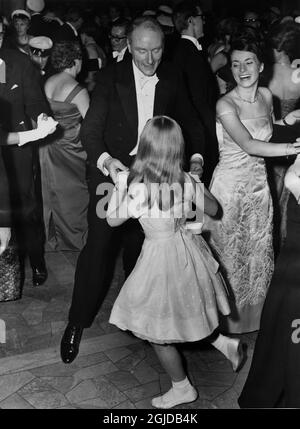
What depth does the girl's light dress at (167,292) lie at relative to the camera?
2.45 m

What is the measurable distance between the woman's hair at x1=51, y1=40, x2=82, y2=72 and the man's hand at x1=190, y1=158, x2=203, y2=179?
142 cm

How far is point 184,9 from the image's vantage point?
434cm

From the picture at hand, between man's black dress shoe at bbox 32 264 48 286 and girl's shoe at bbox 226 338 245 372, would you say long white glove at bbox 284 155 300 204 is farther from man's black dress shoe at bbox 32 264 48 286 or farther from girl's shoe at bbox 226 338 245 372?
man's black dress shoe at bbox 32 264 48 286

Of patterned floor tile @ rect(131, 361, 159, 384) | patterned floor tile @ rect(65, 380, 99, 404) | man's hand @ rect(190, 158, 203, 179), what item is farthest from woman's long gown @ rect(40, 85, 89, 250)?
patterned floor tile @ rect(65, 380, 99, 404)

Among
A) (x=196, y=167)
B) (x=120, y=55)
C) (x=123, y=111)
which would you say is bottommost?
(x=196, y=167)

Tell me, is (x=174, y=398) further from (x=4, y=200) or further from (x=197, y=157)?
(x=4, y=200)

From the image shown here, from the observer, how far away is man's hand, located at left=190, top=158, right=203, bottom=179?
288 centimetres

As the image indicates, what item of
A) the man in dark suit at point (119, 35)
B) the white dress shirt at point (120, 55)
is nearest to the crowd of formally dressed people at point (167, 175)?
the white dress shirt at point (120, 55)

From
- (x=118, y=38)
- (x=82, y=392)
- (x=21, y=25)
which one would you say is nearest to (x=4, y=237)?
(x=82, y=392)

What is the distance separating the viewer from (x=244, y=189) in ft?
10.2

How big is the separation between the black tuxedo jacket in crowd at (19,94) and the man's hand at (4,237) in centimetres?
63

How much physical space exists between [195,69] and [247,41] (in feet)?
3.66

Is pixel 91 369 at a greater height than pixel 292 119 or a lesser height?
lesser

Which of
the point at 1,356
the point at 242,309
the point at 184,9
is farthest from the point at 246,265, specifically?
the point at 184,9
